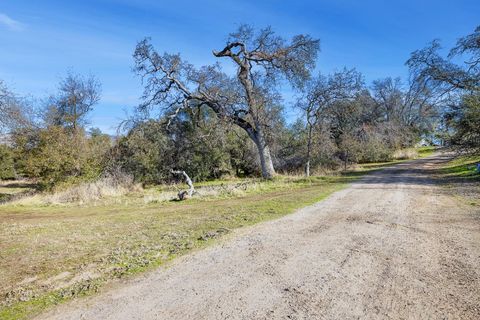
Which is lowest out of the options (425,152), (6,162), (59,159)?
(425,152)

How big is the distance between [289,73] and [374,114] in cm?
3125

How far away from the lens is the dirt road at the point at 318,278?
3094 millimetres

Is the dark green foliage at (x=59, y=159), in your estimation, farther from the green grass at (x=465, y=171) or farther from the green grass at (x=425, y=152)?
the green grass at (x=425, y=152)

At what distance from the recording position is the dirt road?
3094mm

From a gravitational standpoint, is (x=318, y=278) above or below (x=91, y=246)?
below

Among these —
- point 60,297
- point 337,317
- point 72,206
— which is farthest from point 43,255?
point 72,206

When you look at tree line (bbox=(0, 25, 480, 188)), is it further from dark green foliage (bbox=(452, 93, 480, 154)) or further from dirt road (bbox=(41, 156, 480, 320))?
dirt road (bbox=(41, 156, 480, 320))

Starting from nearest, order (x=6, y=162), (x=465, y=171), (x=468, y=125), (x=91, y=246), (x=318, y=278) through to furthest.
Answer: (x=318, y=278)
(x=91, y=246)
(x=468, y=125)
(x=465, y=171)
(x=6, y=162)

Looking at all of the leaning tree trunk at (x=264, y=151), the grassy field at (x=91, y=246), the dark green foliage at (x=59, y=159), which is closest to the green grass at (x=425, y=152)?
the leaning tree trunk at (x=264, y=151)

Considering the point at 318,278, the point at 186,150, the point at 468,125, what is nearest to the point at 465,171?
the point at 468,125

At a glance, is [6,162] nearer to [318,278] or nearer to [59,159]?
[59,159]

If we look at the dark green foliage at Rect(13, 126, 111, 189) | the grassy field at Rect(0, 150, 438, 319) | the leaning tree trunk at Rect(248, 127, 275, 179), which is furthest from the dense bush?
the leaning tree trunk at Rect(248, 127, 275, 179)

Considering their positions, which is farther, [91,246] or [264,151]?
[264,151]

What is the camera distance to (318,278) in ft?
12.5
